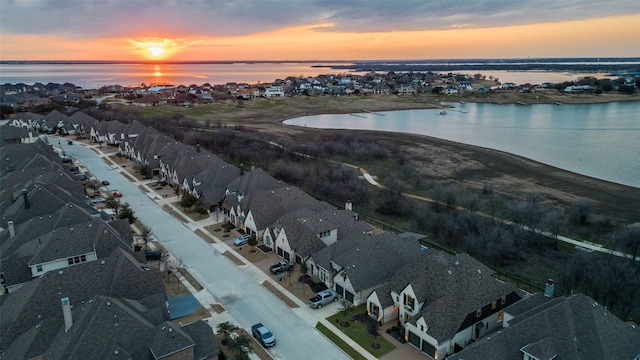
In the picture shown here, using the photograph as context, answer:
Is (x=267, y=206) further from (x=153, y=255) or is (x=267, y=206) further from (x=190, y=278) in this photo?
(x=153, y=255)

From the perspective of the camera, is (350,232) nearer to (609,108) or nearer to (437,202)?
(437,202)

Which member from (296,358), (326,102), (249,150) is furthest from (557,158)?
(326,102)

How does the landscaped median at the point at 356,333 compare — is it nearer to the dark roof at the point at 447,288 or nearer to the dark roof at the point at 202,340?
the dark roof at the point at 447,288

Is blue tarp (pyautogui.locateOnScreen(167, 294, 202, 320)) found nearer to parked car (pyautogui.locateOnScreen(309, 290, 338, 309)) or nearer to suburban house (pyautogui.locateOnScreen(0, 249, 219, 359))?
suburban house (pyautogui.locateOnScreen(0, 249, 219, 359))

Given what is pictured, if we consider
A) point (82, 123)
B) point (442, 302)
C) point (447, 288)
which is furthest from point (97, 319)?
point (82, 123)

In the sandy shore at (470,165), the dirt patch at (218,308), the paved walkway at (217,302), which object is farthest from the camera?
the sandy shore at (470,165)

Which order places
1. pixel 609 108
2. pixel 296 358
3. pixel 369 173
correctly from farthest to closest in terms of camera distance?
pixel 609 108, pixel 369 173, pixel 296 358

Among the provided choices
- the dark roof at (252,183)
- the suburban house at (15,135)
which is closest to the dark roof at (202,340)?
the dark roof at (252,183)

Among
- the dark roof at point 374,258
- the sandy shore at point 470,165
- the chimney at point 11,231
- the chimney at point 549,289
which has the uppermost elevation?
the chimney at point 11,231
